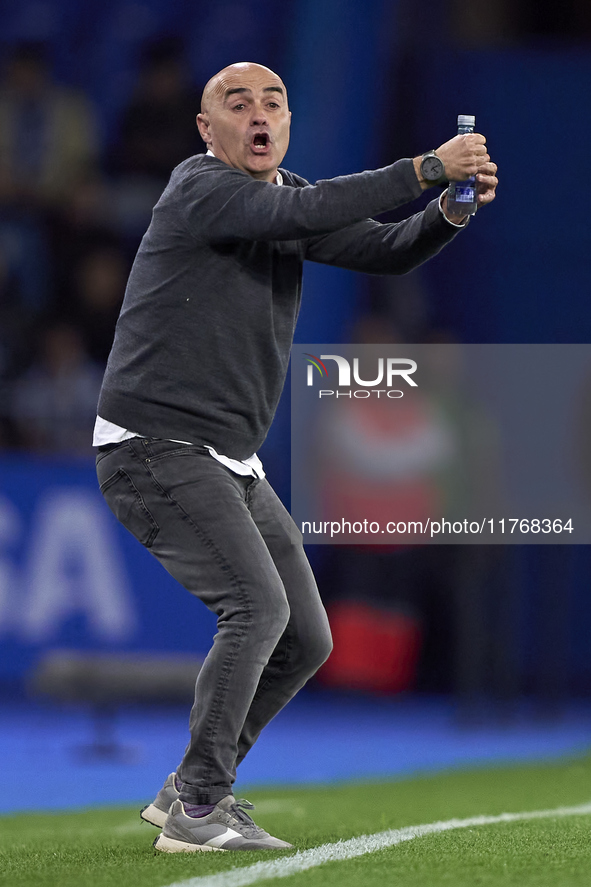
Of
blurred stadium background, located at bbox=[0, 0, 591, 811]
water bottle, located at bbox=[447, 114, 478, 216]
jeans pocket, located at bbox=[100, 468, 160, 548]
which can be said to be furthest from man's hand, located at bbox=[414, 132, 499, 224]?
blurred stadium background, located at bbox=[0, 0, 591, 811]

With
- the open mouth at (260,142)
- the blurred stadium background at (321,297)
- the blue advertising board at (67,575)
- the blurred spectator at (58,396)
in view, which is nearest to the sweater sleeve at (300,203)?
the open mouth at (260,142)

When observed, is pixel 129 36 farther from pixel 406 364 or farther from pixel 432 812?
pixel 432 812

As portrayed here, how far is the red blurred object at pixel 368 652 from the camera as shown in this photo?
729 cm

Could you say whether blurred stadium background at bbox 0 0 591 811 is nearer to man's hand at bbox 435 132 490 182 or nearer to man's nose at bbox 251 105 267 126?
man's nose at bbox 251 105 267 126

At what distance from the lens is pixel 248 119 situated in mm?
3461

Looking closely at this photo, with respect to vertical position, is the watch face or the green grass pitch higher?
the watch face

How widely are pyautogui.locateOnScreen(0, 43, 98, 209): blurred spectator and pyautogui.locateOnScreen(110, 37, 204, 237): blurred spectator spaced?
227mm

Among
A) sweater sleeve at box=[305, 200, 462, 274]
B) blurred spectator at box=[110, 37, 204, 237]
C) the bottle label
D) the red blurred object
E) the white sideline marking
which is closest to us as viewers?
the white sideline marking

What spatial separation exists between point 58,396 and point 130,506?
4211mm

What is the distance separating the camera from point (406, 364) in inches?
291

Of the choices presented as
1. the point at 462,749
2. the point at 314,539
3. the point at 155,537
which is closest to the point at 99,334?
the point at 314,539

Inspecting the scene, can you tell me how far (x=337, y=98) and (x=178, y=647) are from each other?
130 inches

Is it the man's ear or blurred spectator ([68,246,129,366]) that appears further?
blurred spectator ([68,246,129,366])

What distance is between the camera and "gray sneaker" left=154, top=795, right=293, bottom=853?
10.7 feet
